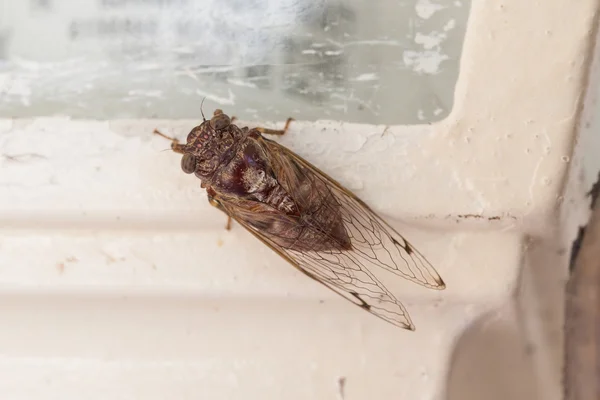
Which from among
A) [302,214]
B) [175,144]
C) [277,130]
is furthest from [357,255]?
[175,144]

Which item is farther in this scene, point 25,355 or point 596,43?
Answer: point 25,355

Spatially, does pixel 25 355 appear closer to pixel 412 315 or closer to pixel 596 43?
pixel 412 315

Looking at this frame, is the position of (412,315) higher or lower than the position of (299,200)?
lower

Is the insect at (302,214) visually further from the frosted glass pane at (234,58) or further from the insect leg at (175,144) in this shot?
the frosted glass pane at (234,58)

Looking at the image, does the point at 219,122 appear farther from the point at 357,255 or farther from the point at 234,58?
the point at 357,255

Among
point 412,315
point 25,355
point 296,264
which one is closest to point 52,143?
point 25,355

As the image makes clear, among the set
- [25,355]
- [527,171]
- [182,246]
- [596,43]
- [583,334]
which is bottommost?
[25,355]

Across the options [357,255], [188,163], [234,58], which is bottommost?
[357,255]

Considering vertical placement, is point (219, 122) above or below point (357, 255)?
above
